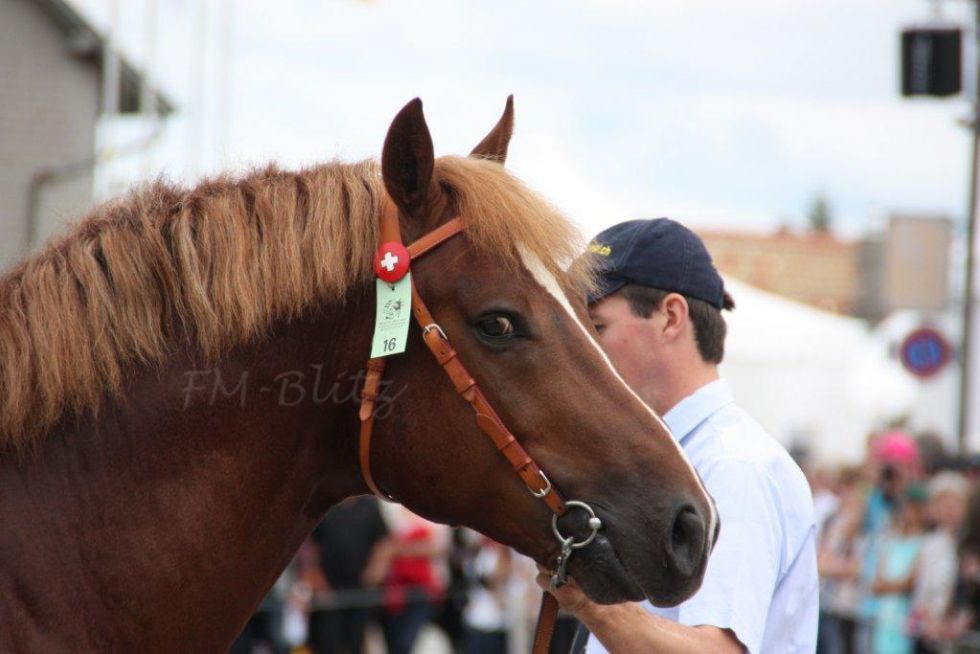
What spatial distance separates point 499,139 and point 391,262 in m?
0.56

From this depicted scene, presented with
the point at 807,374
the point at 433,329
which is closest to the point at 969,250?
the point at 807,374

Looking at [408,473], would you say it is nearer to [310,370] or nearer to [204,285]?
[310,370]

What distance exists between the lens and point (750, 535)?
8.82 ft

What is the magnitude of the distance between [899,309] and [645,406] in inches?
466

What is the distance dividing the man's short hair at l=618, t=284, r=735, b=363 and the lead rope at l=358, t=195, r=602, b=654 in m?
0.67

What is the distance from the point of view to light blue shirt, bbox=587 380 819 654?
8.69 ft

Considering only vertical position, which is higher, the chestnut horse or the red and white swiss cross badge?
the red and white swiss cross badge

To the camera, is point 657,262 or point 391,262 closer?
point 391,262

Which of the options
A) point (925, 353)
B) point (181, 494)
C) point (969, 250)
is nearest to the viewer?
point (181, 494)

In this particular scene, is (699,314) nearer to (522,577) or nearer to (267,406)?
(267,406)

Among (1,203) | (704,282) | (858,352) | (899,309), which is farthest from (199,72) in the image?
(858,352)

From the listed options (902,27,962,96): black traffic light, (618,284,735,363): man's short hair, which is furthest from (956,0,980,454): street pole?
(618,284,735,363): man's short hair

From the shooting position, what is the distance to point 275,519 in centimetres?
244

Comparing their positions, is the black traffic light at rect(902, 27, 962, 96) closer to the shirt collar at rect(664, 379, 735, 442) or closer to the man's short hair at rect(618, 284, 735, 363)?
the man's short hair at rect(618, 284, 735, 363)
